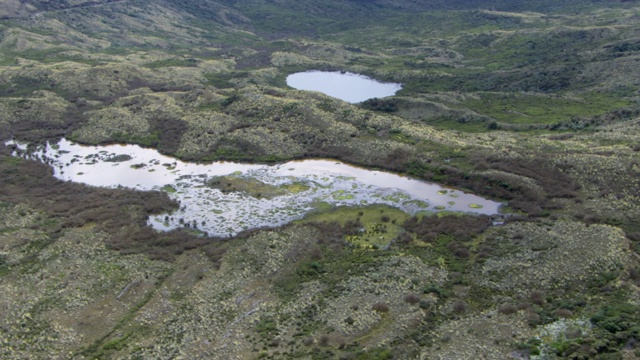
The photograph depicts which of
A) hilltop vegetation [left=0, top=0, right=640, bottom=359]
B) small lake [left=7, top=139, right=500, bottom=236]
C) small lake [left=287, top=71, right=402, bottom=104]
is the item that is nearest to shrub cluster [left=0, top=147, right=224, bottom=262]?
hilltop vegetation [left=0, top=0, right=640, bottom=359]

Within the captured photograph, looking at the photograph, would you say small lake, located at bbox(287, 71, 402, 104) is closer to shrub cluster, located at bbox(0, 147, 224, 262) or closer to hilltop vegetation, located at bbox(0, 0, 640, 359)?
hilltop vegetation, located at bbox(0, 0, 640, 359)

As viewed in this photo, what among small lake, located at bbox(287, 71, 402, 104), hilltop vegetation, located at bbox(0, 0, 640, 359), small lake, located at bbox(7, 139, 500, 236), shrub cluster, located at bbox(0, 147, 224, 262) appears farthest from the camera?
small lake, located at bbox(287, 71, 402, 104)

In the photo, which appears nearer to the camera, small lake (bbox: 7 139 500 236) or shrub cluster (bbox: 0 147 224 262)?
shrub cluster (bbox: 0 147 224 262)

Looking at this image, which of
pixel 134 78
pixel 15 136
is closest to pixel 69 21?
pixel 134 78

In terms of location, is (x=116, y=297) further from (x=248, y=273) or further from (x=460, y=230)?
(x=460, y=230)

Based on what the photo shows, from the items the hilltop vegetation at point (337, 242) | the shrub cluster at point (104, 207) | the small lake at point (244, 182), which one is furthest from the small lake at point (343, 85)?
the shrub cluster at point (104, 207)

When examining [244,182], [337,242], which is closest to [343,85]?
[244,182]

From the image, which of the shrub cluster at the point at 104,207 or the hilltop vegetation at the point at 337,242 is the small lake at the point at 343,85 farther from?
the shrub cluster at the point at 104,207
